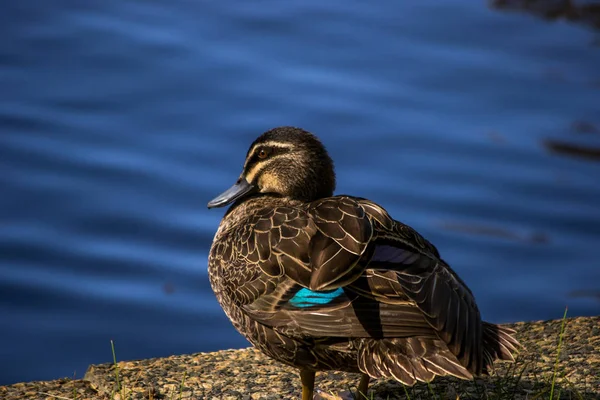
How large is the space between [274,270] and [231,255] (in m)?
0.42

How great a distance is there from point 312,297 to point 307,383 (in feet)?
1.99

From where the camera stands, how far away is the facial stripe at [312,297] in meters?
5.15

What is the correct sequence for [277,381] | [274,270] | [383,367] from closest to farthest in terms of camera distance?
1. [383,367]
2. [274,270]
3. [277,381]

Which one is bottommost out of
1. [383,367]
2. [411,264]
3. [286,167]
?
[383,367]

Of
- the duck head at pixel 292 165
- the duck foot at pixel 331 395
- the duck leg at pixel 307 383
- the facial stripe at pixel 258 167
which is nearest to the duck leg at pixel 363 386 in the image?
the duck foot at pixel 331 395

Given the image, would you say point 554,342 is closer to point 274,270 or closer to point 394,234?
point 394,234

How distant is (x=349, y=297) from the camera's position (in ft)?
16.8

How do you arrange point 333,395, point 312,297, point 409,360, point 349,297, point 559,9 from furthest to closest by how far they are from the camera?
point 559,9
point 333,395
point 312,297
point 349,297
point 409,360

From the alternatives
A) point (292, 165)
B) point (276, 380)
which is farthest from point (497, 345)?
point (292, 165)

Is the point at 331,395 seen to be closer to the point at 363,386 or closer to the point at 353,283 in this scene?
the point at 363,386

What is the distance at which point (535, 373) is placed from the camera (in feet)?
19.6

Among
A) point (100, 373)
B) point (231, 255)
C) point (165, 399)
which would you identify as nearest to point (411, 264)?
point (231, 255)

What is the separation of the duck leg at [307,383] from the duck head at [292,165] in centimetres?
109

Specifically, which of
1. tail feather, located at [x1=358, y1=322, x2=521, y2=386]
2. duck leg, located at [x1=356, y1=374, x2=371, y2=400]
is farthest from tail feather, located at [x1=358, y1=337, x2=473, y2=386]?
duck leg, located at [x1=356, y1=374, x2=371, y2=400]
